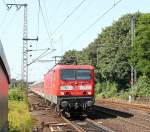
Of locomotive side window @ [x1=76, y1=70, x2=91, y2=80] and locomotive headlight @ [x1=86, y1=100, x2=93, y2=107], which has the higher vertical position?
locomotive side window @ [x1=76, y1=70, x2=91, y2=80]

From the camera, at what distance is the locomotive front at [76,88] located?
25781 mm

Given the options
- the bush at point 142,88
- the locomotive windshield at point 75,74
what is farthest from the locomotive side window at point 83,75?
the bush at point 142,88

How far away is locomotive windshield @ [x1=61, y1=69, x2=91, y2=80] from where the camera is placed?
2611 centimetres

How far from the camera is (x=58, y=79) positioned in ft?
85.4

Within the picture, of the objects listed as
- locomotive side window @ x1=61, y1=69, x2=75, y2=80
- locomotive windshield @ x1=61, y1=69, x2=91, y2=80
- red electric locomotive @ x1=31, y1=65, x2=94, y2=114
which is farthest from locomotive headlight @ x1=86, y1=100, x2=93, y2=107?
locomotive side window @ x1=61, y1=69, x2=75, y2=80

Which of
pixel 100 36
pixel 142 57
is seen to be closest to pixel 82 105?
pixel 142 57

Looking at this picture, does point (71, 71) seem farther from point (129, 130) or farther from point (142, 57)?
point (142, 57)

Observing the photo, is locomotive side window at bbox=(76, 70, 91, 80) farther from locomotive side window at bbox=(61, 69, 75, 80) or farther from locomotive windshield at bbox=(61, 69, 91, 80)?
locomotive side window at bbox=(61, 69, 75, 80)

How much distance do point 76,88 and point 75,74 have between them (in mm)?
752

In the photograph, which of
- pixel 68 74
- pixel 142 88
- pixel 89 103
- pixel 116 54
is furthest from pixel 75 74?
pixel 116 54

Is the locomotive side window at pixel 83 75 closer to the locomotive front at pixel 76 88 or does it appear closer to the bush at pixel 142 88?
the locomotive front at pixel 76 88

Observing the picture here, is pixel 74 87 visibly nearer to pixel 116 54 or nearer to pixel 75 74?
pixel 75 74

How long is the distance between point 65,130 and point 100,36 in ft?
206

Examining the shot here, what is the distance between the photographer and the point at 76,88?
25938mm
